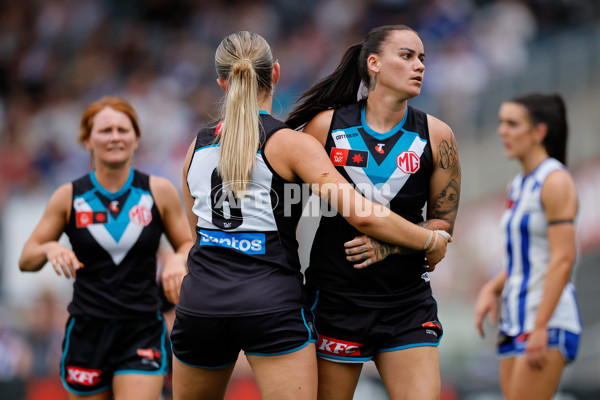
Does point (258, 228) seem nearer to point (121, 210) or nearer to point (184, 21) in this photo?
point (121, 210)

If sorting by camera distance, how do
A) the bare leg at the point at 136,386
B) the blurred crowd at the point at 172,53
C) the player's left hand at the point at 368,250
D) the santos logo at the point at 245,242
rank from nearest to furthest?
the santos logo at the point at 245,242, the player's left hand at the point at 368,250, the bare leg at the point at 136,386, the blurred crowd at the point at 172,53

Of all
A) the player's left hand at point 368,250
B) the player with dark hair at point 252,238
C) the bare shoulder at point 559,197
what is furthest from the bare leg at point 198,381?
the bare shoulder at point 559,197

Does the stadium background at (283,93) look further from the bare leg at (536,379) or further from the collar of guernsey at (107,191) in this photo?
the collar of guernsey at (107,191)

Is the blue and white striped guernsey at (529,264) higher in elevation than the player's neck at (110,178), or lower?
lower

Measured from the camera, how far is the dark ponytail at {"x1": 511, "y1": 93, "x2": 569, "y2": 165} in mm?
6051

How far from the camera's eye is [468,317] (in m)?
9.56

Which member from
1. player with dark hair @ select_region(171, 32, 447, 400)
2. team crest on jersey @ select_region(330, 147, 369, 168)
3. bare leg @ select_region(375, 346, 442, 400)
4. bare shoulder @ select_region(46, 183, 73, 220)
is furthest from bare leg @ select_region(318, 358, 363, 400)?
bare shoulder @ select_region(46, 183, 73, 220)

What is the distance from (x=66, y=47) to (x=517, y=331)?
35.6ft

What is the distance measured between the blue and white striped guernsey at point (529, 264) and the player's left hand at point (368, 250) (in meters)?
1.82

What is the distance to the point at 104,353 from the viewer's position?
5.23m

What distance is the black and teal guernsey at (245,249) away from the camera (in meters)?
3.99

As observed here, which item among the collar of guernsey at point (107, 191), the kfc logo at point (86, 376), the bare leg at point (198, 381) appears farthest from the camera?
the collar of guernsey at point (107, 191)

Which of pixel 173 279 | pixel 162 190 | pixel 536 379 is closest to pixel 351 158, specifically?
pixel 173 279

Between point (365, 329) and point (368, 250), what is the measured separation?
447 millimetres
